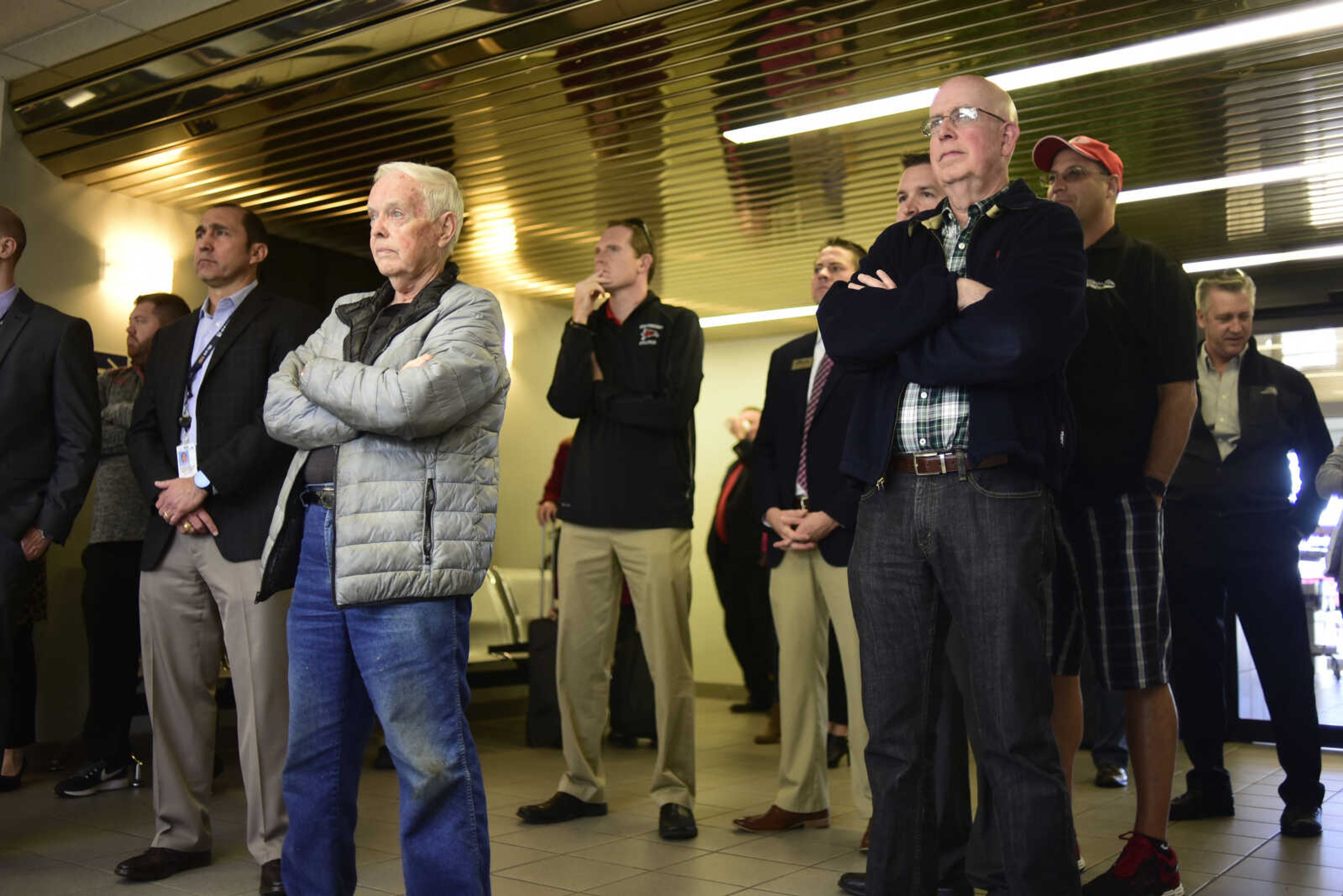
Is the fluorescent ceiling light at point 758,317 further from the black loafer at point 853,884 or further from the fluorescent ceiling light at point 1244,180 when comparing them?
the black loafer at point 853,884

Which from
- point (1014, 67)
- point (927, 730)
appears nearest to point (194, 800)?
point (927, 730)

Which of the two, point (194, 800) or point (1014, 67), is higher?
point (1014, 67)

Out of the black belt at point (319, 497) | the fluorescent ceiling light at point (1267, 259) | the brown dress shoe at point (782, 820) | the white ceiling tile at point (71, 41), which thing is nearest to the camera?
the black belt at point (319, 497)

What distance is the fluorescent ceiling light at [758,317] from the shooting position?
8.82 metres

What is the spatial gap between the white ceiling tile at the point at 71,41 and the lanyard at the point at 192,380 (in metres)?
2.25

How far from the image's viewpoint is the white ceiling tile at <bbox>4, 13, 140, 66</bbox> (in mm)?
4852

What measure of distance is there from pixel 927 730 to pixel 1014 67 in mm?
3166

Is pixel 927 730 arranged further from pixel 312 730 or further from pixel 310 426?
pixel 310 426

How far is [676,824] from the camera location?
12.5 feet

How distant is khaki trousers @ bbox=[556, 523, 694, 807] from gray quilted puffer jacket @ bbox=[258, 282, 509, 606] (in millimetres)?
1553

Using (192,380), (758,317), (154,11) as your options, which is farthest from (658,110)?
(758,317)

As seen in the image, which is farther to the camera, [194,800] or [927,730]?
[194,800]

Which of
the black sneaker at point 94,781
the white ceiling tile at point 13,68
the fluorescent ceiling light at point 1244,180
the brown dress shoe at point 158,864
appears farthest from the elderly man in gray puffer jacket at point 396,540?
the fluorescent ceiling light at point 1244,180

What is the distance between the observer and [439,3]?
13.5 ft
